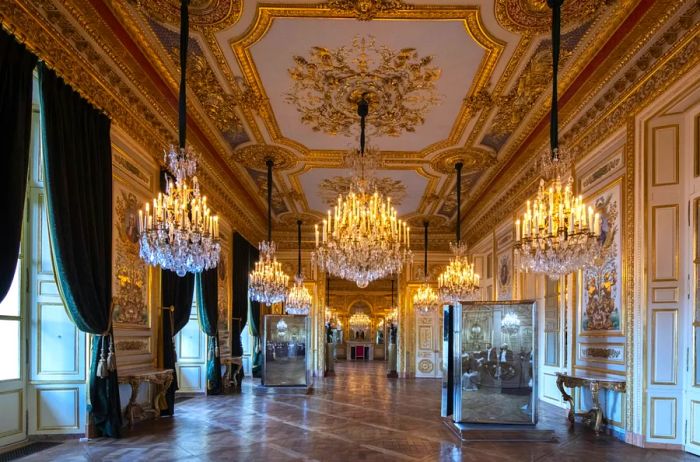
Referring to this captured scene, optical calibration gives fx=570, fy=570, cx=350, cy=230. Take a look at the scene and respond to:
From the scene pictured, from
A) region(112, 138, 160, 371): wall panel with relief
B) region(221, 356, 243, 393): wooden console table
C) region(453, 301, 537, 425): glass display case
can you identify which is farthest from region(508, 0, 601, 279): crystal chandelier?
region(221, 356, 243, 393): wooden console table

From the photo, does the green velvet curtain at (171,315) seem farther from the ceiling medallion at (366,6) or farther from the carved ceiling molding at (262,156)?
the ceiling medallion at (366,6)

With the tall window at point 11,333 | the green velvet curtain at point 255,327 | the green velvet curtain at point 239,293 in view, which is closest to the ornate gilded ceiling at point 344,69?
the tall window at point 11,333

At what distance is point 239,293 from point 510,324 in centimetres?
863

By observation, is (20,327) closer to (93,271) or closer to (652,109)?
(93,271)

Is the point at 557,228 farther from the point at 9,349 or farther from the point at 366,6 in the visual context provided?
the point at 9,349

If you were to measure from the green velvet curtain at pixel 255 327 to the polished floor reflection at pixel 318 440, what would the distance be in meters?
5.86

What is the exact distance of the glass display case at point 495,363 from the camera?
7.34 metres

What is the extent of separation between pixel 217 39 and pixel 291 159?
510 centimetres

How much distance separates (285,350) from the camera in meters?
12.2

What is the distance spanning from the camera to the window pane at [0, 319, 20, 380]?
611cm

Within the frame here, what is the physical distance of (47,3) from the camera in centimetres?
530

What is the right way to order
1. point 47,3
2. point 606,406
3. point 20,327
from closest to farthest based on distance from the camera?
point 47,3
point 20,327
point 606,406

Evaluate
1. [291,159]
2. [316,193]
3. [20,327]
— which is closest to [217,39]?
[20,327]

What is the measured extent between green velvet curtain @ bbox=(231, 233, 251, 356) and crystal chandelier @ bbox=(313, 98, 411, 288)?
6.70 m
